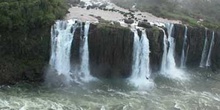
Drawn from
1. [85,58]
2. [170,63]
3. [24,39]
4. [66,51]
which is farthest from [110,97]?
[170,63]

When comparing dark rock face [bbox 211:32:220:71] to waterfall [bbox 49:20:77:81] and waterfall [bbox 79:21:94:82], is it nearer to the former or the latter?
waterfall [bbox 79:21:94:82]

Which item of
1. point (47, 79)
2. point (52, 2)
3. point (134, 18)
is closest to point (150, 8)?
point (134, 18)

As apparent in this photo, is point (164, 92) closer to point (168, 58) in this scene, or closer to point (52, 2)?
point (168, 58)

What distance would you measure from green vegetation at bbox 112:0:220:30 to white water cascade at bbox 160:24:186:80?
447 cm

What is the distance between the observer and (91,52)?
38031 millimetres

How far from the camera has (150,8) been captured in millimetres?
51562

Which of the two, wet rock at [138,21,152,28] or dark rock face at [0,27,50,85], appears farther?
wet rock at [138,21,152,28]

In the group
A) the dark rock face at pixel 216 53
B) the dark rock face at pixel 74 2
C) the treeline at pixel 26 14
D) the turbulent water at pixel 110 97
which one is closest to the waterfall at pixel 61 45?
the treeline at pixel 26 14

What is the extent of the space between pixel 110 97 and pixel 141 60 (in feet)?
22.3

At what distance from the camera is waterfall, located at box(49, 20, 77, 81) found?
37.2 meters

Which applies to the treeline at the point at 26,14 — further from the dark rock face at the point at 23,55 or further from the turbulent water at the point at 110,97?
the turbulent water at the point at 110,97

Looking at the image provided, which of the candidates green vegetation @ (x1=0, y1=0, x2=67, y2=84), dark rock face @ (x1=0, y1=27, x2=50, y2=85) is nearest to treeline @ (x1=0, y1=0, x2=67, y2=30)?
green vegetation @ (x1=0, y1=0, x2=67, y2=84)

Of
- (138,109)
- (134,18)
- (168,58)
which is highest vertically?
(134,18)

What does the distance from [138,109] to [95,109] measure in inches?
133
